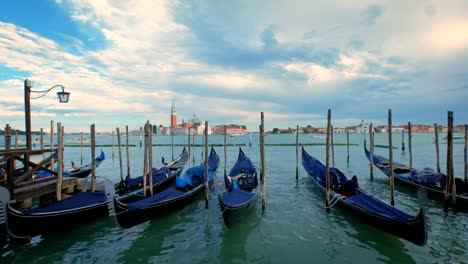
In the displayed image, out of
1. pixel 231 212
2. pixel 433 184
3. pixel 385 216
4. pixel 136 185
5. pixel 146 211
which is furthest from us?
pixel 136 185

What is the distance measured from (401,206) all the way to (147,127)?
8.54 m

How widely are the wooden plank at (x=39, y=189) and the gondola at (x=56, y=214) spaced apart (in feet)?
0.68

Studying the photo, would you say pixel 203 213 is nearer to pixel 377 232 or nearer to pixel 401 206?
pixel 377 232

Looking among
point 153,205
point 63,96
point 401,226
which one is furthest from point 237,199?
point 63,96

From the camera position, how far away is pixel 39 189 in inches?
242

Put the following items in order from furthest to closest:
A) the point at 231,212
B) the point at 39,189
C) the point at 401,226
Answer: the point at 39,189 → the point at 231,212 → the point at 401,226

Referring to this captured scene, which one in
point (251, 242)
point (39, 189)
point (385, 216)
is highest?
point (39, 189)

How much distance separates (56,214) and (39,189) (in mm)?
1241

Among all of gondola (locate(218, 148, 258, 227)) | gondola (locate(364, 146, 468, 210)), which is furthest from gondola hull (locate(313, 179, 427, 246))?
gondola (locate(364, 146, 468, 210))

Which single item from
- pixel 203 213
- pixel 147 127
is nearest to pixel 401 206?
pixel 203 213

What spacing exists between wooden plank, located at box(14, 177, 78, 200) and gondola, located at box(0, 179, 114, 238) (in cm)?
21

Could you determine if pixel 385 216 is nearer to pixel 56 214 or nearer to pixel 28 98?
pixel 56 214

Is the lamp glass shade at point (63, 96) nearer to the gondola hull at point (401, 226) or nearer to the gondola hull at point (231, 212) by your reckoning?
the gondola hull at point (231, 212)

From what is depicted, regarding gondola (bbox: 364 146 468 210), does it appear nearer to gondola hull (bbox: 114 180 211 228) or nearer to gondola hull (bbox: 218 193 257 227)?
gondola hull (bbox: 218 193 257 227)
